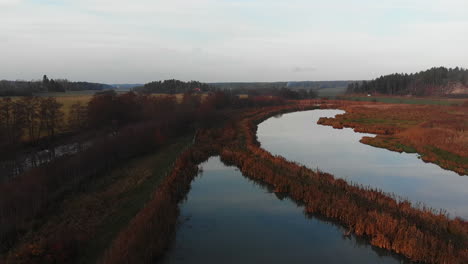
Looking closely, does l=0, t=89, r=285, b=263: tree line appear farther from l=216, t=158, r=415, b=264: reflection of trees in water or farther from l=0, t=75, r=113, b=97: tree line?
l=0, t=75, r=113, b=97: tree line

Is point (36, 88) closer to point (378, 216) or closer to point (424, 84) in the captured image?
point (378, 216)

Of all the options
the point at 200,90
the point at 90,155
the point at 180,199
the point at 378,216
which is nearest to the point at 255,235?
the point at 378,216

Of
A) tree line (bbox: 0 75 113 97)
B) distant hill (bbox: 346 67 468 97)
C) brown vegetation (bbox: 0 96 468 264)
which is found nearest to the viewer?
brown vegetation (bbox: 0 96 468 264)

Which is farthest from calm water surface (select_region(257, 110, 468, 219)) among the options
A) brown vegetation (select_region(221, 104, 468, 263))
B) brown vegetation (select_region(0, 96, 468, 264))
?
brown vegetation (select_region(221, 104, 468, 263))

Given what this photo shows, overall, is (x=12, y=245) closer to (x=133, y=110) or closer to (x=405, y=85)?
(x=133, y=110)

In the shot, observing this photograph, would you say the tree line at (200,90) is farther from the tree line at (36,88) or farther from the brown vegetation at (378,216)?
the brown vegetation at (378,216)

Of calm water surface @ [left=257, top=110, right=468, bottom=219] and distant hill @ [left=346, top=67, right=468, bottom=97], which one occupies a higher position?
distant hill @ [left=346, top=67, right=468, bottom=97]

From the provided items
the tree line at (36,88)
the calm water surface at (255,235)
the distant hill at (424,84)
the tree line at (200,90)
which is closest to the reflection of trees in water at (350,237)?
the calm water surface at (255,235)
